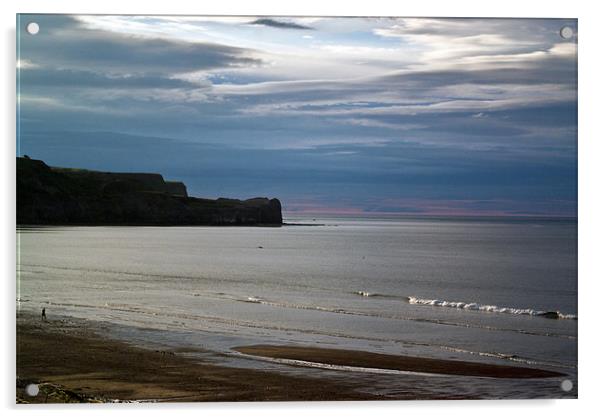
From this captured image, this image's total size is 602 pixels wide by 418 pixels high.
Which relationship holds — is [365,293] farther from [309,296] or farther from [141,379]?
[141,379]

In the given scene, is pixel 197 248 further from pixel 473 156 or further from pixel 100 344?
pixel 473 156

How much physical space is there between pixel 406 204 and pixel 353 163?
31.3 inches

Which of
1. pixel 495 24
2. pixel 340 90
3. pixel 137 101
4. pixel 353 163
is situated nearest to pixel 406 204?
pixel 353 163

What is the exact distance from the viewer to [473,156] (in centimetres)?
738

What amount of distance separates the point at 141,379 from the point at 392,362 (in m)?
2.32

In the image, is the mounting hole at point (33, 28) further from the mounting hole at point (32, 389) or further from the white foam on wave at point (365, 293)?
the white foam on wave at point (365, 293)

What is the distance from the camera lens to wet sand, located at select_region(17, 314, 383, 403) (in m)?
6.62

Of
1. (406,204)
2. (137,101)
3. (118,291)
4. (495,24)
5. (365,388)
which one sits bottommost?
(365,388)

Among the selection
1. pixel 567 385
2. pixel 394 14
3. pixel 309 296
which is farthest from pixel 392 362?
pixel 394 14

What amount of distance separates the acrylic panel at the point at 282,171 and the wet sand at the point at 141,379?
0.8 inches

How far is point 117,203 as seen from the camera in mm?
7891

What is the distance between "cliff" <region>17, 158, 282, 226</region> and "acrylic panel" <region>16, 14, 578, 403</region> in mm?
23

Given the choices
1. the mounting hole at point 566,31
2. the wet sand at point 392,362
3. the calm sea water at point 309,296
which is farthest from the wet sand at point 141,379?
the mounting hole at point 566,31

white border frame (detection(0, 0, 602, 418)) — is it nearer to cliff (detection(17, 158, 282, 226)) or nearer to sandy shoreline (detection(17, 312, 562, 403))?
sandy shoreline (detection(17, 312, 562, 403))
